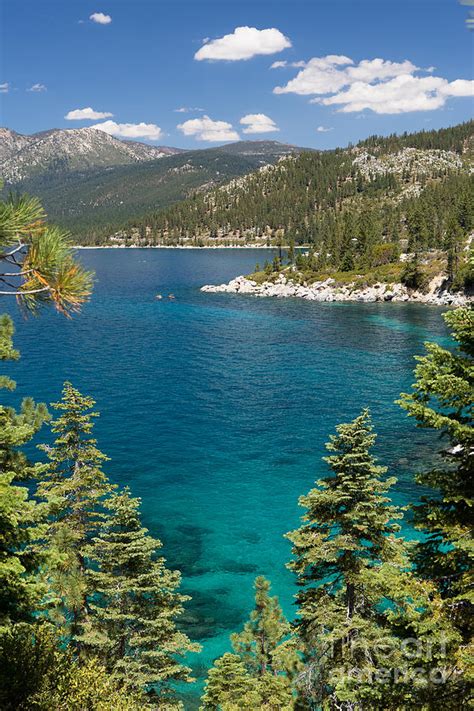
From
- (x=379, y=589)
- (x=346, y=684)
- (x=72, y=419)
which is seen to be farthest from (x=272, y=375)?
(x=346, y=684)

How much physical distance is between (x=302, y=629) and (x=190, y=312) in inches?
4007

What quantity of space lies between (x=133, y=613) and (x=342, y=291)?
121m

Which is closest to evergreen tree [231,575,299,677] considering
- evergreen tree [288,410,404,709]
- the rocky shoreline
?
evergreen tree [288,410,404,709]

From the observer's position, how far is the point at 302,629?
17750 millimetres

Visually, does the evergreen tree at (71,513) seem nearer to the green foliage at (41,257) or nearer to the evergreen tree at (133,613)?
the evergreen tree at (133,613)

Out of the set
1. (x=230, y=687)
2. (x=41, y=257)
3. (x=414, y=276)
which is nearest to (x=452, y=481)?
(x=41, y=257)

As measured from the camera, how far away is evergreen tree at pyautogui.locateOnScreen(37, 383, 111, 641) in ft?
63.6

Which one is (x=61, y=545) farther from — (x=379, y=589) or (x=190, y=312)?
(x=190, y=312)

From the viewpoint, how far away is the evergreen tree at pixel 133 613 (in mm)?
18375

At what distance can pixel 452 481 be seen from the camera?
11.5 m

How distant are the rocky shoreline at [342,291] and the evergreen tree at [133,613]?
104 m

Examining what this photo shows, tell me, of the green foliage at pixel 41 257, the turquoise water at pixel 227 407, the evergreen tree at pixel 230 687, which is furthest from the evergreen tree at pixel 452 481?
the turquoise water at pixel 227 407

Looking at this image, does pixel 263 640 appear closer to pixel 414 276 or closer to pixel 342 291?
pixel 414 276

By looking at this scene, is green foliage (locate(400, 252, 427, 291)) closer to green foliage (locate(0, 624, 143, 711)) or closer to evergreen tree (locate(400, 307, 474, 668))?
evergreen tree (locate(400, 307, 474, 668))
